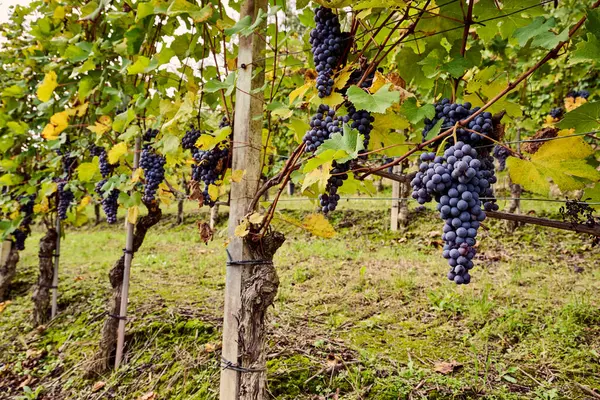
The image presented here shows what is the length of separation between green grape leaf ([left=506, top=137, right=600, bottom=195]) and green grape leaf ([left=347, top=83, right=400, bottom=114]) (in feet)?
1.13

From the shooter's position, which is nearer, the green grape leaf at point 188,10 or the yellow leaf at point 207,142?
the green grape leaf at point 188,10

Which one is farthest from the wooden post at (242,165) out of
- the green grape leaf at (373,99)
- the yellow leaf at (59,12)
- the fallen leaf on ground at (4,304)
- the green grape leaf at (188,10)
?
the fallen leaf on ground at (4,304)

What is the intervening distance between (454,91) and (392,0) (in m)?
0.35

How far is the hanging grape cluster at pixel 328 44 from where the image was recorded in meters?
1.24

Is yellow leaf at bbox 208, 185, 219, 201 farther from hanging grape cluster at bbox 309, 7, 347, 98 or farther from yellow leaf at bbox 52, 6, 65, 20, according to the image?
yellow leaf at bbox 52, 6, 65, 20

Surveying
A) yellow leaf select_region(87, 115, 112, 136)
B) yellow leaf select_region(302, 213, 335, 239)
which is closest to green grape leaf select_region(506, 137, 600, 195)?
yellow leaf select_region(302, 213, 335, 239)

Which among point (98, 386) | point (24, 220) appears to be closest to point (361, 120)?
point (98, 386)

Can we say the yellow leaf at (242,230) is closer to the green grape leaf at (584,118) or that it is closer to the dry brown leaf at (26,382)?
the green grape leaf at (584,118)

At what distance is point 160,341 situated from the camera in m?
2.94

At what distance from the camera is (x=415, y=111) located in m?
1.14

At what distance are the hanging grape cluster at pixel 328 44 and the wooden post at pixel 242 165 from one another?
0.42 meters

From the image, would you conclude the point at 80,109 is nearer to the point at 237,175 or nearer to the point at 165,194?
the point at 165,194

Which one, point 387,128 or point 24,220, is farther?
point 24,220

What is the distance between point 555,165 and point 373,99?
0.51m
